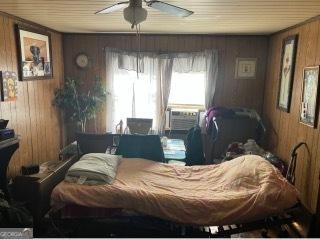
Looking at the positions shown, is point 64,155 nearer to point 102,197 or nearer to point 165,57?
point 102,197

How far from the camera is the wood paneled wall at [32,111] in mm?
2931

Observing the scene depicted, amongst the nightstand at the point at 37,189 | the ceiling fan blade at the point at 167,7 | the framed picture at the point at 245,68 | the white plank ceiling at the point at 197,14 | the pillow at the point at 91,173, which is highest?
the white plank ceiling at the point at 197,14

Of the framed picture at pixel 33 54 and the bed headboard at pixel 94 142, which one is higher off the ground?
the framed picture at pixel 33 54

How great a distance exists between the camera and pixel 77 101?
404 centimetres

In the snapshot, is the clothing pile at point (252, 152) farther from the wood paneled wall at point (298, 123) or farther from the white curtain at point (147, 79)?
the white curtain at point (147, 79)

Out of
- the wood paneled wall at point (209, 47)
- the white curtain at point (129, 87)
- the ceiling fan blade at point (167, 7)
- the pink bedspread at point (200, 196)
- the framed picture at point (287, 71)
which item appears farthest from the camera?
the white curtain at point (129, 87)

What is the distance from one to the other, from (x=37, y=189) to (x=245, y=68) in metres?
3.52

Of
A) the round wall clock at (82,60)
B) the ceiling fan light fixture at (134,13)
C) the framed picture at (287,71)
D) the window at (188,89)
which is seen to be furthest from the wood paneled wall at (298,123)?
the round wall clock at (82,60)

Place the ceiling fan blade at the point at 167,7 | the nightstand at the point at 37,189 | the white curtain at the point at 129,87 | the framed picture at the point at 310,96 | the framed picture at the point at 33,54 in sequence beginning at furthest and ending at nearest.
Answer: the white curtain at the point at 129,87
the framed picture at the point at 33,54
the framed picture at the point at 310,96
the nightstand at the point at 37,189
the ceiling fan blade at the point at 167,7

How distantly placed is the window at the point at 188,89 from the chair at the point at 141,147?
1.70m

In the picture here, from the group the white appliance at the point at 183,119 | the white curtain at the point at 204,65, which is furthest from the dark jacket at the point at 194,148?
the white curtain at the point at 204,65

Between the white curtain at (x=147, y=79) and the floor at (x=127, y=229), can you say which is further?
the white curtain at (x=147, y=79)

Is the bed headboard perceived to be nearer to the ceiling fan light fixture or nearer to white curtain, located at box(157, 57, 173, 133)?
the ceiling fan light fixture

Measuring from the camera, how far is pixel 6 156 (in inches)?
101
